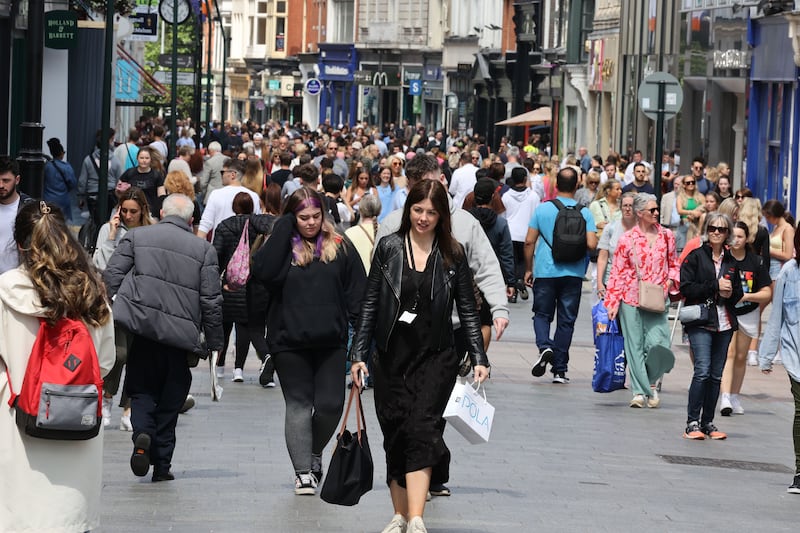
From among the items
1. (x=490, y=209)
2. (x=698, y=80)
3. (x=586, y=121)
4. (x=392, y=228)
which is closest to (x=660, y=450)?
(x=392, y=228)

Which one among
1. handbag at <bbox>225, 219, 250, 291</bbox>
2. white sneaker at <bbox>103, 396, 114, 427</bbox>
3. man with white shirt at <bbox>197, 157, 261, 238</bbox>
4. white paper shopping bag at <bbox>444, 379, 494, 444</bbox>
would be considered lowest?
white sneaker at <bbox>103, 396, 114, 427</bbox>

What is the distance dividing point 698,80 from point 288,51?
72.6 metres

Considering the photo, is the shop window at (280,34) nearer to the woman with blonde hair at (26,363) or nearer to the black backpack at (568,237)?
the black backpack at (568,237)

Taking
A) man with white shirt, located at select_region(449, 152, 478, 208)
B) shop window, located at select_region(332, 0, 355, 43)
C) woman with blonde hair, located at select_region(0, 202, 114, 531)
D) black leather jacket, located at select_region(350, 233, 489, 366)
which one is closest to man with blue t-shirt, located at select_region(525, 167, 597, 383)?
black leather jacket, located at select_region(350, 233, 489, 366)

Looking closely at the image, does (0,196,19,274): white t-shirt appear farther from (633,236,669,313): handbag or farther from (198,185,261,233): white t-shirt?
(633,236,669,313): handbag

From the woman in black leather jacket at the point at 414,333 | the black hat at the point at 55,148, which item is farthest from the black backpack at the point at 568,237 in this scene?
the black hat at the point at 55,148

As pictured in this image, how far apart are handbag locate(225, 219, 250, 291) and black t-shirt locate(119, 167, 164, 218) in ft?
22.1

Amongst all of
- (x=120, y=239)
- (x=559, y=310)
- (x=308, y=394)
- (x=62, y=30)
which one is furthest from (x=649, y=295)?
(x=62, y=30)

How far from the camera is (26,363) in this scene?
20.6 ft

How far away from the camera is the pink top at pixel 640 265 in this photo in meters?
13.1

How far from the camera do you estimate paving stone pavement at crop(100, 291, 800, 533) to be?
8.40 meters

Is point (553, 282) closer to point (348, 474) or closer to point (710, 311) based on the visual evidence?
point (710, 311)

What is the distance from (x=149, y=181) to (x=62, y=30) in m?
2.22

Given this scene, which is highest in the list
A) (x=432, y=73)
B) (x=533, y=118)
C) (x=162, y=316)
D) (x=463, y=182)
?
(x=432, y=73)
